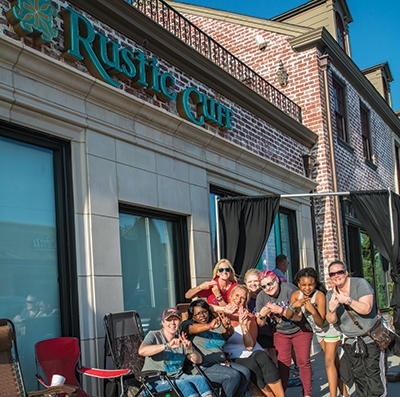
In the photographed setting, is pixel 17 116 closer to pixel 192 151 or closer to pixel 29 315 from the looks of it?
pixel 29 315

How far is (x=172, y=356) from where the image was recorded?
512 centimetres

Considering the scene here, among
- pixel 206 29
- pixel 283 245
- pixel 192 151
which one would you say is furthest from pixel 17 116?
pixel 206 29

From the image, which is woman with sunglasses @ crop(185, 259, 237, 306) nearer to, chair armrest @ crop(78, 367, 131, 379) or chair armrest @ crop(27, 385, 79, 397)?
chair armrest @ crop(78, 367, 131, 379)

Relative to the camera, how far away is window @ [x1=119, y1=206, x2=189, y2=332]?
21.2 ft

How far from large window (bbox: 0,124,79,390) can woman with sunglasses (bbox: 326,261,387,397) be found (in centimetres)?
261


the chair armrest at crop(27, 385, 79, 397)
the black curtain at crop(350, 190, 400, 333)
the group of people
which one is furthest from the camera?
the black curtain at crop(350, 190, 400, 333)

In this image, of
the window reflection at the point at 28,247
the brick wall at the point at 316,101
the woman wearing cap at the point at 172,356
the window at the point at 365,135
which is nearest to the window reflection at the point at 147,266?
the window reflection at the point at 28,247

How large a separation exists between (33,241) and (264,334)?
2853 mm

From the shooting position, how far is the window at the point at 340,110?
13.3 metres

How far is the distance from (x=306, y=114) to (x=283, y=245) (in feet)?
11.1

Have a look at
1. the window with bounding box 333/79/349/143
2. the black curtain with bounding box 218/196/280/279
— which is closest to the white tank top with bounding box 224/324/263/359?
the black curtain with bounding box 218/196/280/279

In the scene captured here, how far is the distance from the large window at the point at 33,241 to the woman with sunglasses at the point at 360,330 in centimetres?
261

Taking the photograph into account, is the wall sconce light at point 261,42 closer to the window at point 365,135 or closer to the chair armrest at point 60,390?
the window at point 365,135

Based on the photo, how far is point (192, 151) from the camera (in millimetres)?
7676
